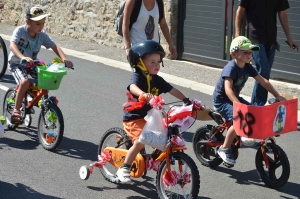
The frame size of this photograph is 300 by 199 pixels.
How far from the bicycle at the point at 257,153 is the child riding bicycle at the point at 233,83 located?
100 mm

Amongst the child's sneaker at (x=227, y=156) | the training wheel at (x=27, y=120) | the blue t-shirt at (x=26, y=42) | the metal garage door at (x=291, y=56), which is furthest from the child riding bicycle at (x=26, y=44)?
the metal garage door at (x=291, y=56)

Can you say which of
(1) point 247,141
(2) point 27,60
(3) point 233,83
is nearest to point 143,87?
(3) point 233,83

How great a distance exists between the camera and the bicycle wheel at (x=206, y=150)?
6688mm

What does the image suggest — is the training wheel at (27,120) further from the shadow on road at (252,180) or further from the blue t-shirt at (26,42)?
the shadow on road at (252,180)

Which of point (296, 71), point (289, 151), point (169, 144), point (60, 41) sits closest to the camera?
point (169, 144)

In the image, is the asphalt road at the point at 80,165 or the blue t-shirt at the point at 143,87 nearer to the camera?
the blue t-shirt at the point at 143,87

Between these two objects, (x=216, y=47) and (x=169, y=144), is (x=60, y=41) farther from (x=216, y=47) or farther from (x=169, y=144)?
(x=169, y=144)

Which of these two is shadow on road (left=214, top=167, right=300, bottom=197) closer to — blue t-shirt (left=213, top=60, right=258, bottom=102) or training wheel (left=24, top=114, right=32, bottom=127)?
blue t-shirt (left=213, top=60, right=258, bottom=102)

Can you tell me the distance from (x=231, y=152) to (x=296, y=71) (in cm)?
507

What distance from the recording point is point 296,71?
36.3 ft

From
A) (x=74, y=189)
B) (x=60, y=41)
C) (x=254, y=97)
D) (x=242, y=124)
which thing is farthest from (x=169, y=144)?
(x=60, y=41)

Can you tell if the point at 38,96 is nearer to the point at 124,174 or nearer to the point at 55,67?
the point at 55,67

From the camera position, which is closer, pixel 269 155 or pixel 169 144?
pixel 169 144

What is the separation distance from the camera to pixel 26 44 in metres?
7.71
